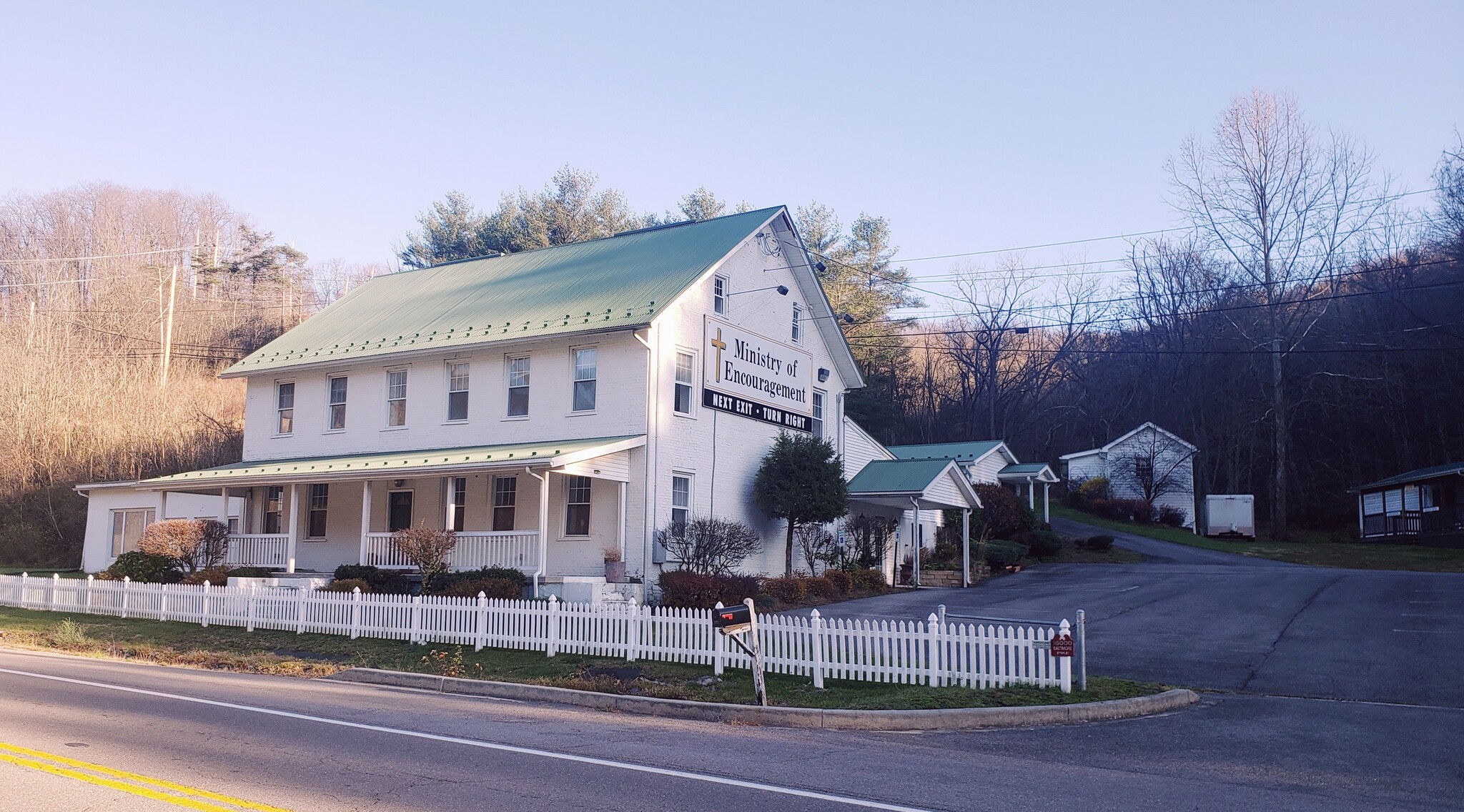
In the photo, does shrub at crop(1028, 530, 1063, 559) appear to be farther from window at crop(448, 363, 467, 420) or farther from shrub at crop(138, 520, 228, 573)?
shrub at crop(138, 520, 228, 573)

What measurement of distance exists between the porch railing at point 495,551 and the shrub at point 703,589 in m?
3.23

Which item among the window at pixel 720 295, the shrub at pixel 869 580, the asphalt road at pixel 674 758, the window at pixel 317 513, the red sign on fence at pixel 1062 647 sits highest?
the window at pixel 720 295

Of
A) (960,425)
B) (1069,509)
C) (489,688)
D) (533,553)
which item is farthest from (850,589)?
(960,425)

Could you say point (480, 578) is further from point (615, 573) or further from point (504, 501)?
point (504, 501)

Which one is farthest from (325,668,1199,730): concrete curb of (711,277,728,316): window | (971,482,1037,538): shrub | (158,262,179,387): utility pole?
(158,262,179,387): utility pole

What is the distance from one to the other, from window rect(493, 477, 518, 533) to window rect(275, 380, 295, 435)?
8175 mm

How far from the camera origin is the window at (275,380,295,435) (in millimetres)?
31031

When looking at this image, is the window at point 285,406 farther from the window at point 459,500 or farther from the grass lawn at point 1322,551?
the grass lawn at point 1322,551

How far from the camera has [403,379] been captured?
28.8m

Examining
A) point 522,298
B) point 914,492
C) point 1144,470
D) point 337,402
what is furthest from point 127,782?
point 1144,470

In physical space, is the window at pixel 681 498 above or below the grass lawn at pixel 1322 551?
above

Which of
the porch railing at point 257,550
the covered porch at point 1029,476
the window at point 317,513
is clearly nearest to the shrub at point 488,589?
the porch railing at point 257,550

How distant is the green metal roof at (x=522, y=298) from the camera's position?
85.9ft

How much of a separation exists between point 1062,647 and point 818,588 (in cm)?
1326
